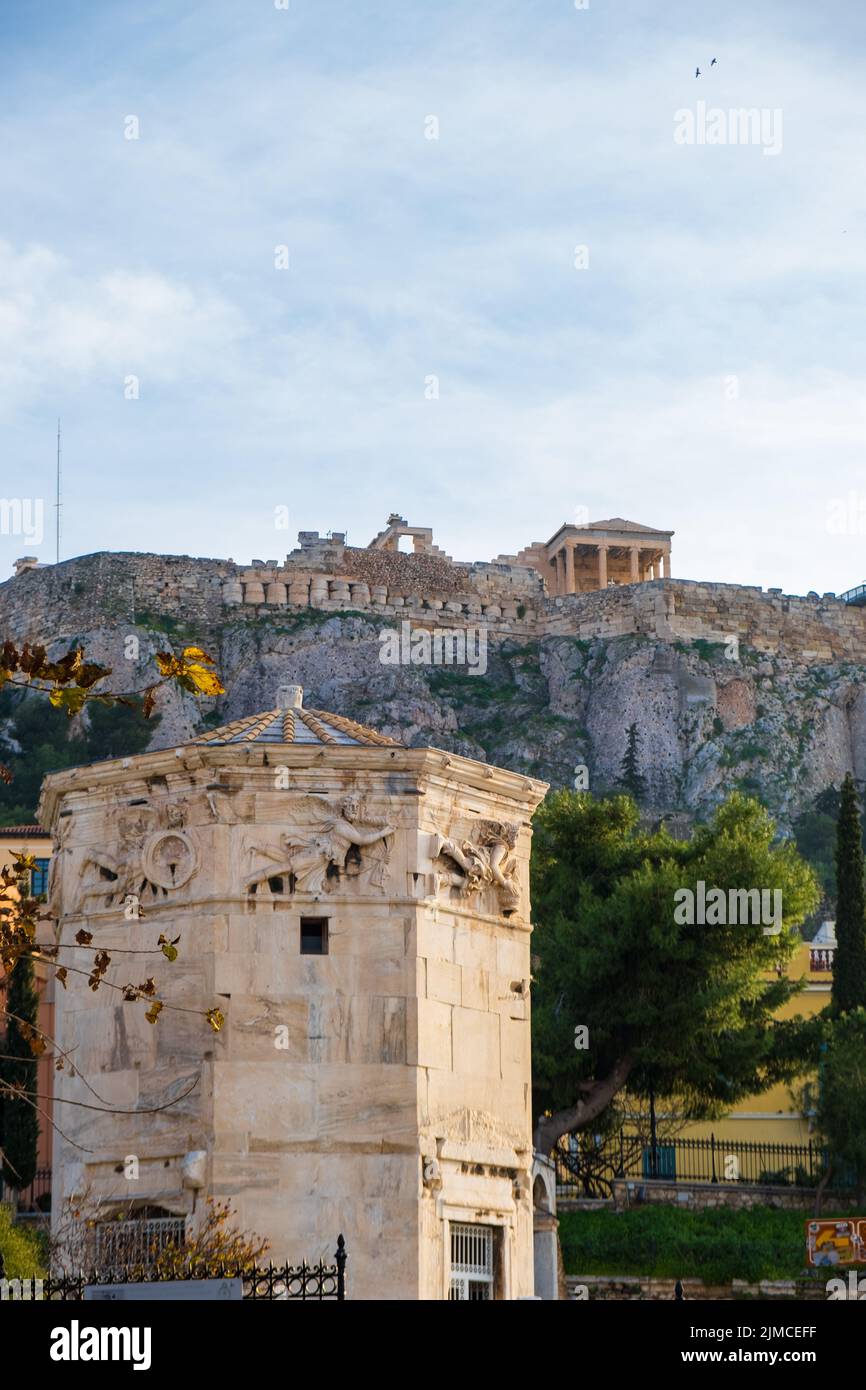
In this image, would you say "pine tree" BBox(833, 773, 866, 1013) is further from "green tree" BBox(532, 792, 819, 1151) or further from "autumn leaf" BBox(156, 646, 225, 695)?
Result: "autumn leaf" BBox(156, 646, 225, 695)

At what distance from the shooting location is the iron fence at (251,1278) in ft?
44.8

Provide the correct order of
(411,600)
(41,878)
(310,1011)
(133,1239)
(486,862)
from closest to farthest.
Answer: (133,1239)
(310,1011)
(486,862)
(41,878)
(411,600)

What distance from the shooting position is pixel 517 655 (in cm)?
7619

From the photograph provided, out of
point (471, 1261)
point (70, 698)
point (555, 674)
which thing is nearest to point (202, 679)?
point (70, 698)

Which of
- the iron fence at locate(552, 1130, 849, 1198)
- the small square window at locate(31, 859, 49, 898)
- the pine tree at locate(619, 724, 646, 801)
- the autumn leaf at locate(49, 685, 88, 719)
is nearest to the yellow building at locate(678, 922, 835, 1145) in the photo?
the iron fence at locate(552, 1130, 849, 1198)

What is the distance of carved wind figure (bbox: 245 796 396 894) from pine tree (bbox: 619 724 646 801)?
49.7 metres

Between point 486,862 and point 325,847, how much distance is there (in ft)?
5.29

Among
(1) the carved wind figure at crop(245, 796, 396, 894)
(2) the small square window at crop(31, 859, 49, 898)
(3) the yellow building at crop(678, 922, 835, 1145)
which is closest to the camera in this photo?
(1) the carved wind figure at crop(245, 796, 396, 894)

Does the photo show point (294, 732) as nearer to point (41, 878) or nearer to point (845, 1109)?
point (845, 1109)

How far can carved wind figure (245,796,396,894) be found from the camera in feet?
64.5

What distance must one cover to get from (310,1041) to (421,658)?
56.0 meters

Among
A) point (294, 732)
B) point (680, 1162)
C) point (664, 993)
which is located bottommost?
point (680, 1162)
